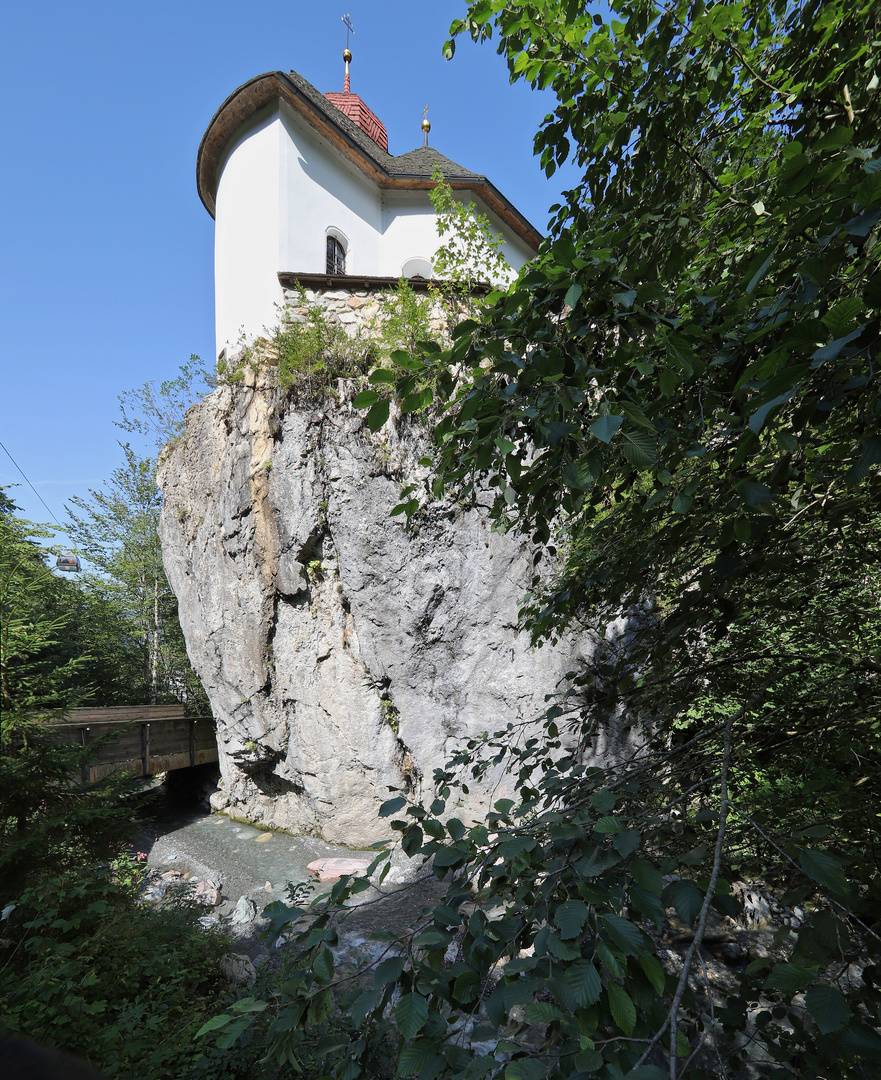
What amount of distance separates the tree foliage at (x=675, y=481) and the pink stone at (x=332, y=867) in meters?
6.23

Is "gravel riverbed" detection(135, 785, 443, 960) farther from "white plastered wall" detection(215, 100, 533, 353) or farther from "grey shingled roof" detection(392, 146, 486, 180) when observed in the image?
"grey shingled roof" detection(392, 146, 486, 180)

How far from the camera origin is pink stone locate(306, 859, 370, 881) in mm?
7194

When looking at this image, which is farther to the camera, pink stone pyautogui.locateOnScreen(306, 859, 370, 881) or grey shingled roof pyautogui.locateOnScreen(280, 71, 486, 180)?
grey shingled roof pyautogui.locateOnScreen(280, 71, 486, 180)

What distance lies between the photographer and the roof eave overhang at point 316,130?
8984 mm

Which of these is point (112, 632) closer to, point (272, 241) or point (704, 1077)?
point (272, 241)

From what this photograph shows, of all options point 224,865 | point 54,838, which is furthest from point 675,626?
point 224,865

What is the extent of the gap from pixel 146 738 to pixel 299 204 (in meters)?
9.48

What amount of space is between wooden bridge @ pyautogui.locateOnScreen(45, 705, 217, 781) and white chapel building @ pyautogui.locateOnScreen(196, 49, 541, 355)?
6.41m

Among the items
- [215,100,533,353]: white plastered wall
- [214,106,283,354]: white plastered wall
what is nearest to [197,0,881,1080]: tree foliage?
[215,100,533,353]: white plastered wall

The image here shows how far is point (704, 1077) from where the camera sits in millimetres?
963

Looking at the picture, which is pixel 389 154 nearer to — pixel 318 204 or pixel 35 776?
pixel 318 204

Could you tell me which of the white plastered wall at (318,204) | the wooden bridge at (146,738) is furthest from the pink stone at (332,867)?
the white plastered wall at (318,204)

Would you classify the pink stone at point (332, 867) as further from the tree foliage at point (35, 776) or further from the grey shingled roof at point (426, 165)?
the grey shingled roof at point (426, 165)

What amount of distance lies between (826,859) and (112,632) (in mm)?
14301
